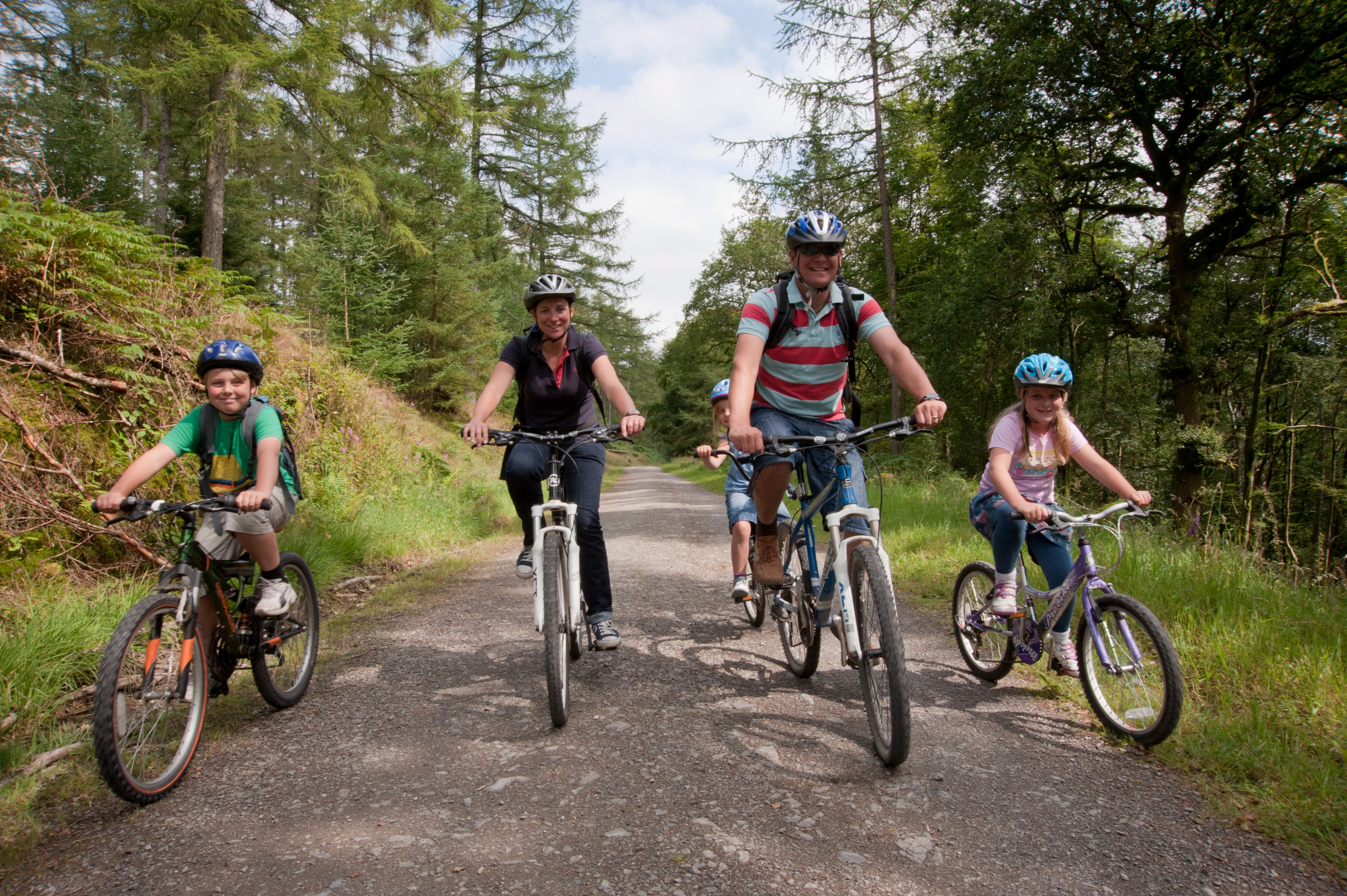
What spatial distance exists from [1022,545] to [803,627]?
1.33 meters

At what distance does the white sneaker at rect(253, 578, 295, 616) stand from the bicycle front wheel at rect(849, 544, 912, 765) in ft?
9.32

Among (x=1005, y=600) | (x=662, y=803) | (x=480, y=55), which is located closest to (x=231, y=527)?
(x=662, y=803)

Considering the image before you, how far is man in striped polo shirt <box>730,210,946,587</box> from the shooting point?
3.51 m

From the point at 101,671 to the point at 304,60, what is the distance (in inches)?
380

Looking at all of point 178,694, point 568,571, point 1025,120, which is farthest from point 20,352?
point 1025,120

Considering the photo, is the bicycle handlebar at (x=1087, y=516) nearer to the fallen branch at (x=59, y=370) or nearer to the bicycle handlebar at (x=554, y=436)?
the bicycle handlebar at (x=554, y=436)

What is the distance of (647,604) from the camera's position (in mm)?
6129

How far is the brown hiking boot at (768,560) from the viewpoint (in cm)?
410

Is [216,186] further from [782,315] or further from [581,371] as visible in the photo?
[782,315]

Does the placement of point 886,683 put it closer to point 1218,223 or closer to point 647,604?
point 647,604

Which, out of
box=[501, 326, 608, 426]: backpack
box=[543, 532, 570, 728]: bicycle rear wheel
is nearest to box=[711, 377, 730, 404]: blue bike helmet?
box=[501, 326, 608, 426]: backpack

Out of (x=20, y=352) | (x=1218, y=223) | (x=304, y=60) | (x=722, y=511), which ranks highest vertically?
(x=304, y=60)

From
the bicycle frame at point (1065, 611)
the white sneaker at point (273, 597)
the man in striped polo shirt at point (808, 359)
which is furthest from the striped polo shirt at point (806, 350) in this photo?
the white sneaker at point (273, 597)

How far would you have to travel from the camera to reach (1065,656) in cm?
368
